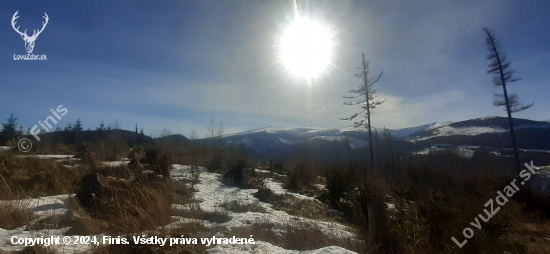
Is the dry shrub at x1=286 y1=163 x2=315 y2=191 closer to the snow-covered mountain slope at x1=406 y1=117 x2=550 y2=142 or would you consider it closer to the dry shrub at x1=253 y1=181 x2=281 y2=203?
the dry shrub at x1=253 y1=181 x2=281 y2=203

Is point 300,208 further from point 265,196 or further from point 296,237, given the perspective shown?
point 296,237

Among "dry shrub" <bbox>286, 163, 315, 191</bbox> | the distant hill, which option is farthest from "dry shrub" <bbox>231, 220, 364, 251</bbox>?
the distant hill

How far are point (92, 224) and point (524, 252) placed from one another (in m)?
7.60

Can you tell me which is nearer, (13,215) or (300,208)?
(13,215)

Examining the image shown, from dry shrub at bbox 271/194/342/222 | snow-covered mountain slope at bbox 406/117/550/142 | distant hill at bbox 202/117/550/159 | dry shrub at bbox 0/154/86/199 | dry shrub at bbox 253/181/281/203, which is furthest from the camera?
snow-covered mountain slope at bbox 406/117/550/142

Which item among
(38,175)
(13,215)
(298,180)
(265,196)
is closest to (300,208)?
(265,196)

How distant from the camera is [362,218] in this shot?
6.30 metres

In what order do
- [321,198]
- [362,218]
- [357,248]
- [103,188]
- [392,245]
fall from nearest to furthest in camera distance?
[357,248]
[392,245]
[103,188]
[362,218]
[321,198]

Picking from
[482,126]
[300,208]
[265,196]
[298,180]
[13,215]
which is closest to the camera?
[13,215]

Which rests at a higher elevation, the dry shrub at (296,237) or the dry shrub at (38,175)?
the dry shrub at (38,175)

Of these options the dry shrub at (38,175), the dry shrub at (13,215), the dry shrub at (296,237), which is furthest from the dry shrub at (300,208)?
the dry shrub at (13,215)

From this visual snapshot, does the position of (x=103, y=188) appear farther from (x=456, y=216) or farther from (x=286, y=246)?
(x=456, y=216)

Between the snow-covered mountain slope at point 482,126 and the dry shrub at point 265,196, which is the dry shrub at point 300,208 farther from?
the snow-covered mountain slope at point 482,126

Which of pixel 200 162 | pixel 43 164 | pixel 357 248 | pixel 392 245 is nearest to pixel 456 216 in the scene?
pixel 392 245
